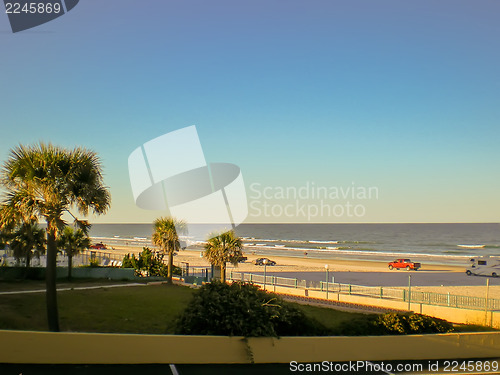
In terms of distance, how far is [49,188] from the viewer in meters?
13.8

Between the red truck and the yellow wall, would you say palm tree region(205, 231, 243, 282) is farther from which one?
the red truck

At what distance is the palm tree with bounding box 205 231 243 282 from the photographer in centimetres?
3266

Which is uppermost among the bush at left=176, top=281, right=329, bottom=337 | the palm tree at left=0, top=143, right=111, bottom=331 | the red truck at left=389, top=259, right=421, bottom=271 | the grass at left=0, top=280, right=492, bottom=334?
the palm tree at left=0, top=143, right=111, bottom=331

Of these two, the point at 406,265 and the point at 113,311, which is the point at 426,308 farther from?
the point at 406,265

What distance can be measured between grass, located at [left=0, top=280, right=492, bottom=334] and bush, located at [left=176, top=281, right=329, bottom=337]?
1.09 meters

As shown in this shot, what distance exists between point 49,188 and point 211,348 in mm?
7519

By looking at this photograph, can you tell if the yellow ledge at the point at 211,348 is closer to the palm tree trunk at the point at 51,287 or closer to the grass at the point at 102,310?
the grass at the point at 102,310

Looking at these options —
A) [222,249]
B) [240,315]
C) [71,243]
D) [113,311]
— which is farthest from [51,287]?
[71,243]

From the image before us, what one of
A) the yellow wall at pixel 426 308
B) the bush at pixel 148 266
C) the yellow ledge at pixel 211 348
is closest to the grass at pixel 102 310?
the yellow ledge at pixel 211 348

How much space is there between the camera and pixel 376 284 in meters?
41.4

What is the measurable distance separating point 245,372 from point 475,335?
6713 millimetres

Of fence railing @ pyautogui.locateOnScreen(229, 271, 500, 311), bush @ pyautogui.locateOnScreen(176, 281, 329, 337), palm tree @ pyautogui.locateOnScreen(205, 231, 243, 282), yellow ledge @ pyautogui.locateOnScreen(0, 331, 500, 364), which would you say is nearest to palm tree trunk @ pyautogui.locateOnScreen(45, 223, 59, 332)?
yellow ledge @ pyautogui.locateOnScreen(0, 331, 500, 364)

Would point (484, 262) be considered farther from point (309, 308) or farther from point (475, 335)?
point (475, 335)

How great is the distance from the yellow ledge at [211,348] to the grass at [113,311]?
1.37 meters
